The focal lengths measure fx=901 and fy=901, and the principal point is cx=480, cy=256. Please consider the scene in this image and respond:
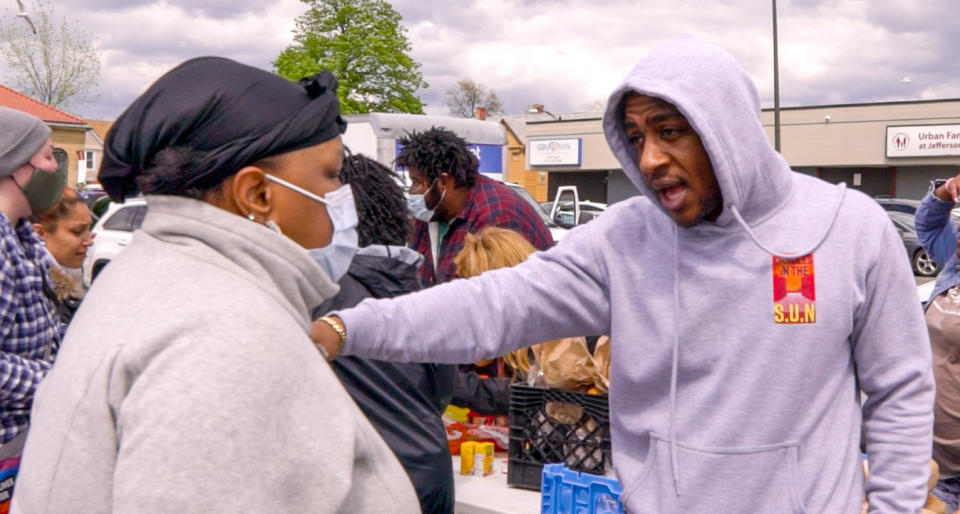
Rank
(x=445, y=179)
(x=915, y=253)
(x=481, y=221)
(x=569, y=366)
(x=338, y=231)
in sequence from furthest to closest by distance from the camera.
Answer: (x=915, y=253) < (x=445, y=179) < (x=481, y=221) < (x=569, y=366) < (x=338, y=231)

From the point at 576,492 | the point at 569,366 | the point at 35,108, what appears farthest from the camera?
the point at 35,108

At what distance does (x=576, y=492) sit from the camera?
2961 millimetres

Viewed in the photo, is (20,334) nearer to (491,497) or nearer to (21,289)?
(21,289)

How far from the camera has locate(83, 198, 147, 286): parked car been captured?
1357 cm

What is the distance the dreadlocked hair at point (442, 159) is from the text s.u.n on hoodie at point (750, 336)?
3.62 metres

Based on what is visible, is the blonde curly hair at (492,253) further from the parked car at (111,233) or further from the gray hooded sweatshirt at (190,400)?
the parked car at (111,233)

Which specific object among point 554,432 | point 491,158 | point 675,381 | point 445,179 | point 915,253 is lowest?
point 554,432

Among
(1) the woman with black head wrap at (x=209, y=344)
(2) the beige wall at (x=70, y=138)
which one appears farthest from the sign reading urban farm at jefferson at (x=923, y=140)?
(2) the beige wall at (x=70, y=138)

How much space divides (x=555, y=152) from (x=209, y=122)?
36156 millimetres

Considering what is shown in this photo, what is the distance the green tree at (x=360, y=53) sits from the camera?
38875 mm

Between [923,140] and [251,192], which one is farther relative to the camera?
[923,140]

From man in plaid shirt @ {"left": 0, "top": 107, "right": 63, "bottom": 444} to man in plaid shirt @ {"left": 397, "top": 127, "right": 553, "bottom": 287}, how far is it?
254 centimetres

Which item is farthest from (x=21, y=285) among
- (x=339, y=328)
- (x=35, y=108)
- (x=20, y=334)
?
(x=35, y=108)

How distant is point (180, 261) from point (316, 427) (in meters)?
0.31
